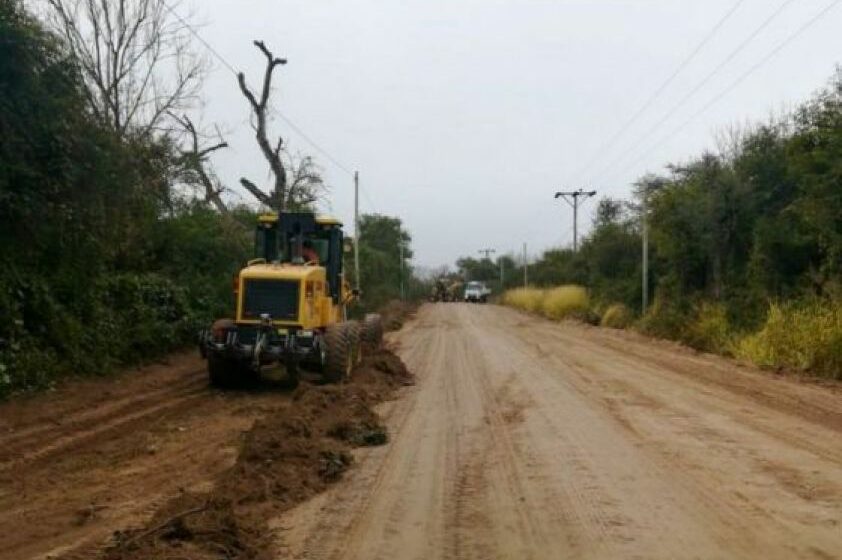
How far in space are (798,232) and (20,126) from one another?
1736 centimetres

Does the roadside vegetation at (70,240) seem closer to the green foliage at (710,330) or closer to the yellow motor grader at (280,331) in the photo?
the yellow motor grader at (280,331)

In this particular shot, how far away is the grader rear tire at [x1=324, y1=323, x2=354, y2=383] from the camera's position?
1453 centimetres

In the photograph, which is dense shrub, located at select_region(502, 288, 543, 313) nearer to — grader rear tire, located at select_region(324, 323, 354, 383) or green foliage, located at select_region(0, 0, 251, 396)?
green foliage, located at select_region(0, 0, 251, 396)

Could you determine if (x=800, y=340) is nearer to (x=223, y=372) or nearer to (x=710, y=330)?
(x=710, y=330)

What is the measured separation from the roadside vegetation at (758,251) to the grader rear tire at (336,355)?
30.2 feet

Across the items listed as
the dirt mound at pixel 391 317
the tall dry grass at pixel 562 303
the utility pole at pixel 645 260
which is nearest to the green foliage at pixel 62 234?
the dirt mound at pixel 391 317

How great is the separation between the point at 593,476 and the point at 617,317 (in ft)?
87.9

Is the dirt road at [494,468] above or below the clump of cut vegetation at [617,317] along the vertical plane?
below

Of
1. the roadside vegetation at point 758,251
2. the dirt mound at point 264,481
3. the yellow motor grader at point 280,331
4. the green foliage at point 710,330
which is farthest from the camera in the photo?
the green foliage at point 710,330

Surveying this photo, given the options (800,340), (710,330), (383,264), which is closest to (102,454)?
(800,340)

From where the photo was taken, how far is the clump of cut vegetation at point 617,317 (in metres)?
33.4

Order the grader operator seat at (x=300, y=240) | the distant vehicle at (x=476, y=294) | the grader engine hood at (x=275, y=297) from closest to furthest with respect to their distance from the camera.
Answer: the grader engine hood at (x=275, y=297) → the grader operator seat at (x=300, y=240) → the distant vehicle at (x=476, y=294)

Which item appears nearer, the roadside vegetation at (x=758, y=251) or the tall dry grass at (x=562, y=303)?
the roadside vegetation at (x=758, y=251)

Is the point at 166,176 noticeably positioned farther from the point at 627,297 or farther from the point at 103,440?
the point at 627,297
